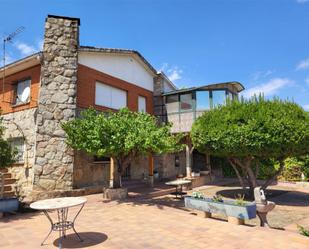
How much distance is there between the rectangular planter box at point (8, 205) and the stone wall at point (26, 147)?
296cm

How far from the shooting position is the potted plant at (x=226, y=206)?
24.9 feet

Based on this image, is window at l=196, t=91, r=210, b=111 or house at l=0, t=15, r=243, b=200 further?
window at l=196, t=91, r=210, b=111

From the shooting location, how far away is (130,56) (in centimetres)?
1841

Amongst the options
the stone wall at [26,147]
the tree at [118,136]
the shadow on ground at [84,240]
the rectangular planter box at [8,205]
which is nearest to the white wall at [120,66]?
the stone wall at [26,147]

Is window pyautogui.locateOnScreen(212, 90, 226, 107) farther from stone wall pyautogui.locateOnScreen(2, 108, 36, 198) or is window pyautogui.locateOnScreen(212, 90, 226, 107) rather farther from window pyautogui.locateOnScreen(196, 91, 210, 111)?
stone wall pyautogui.locateOnScreen(2, 108, 36, 198)

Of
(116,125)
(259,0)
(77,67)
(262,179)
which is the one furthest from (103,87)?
(262,179)

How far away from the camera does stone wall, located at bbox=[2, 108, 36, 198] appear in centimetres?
1292

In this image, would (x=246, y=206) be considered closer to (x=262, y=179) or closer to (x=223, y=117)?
(x=223, y=117)

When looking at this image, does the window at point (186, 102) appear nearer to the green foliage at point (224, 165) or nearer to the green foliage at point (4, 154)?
the green foliage at point (224, 165)

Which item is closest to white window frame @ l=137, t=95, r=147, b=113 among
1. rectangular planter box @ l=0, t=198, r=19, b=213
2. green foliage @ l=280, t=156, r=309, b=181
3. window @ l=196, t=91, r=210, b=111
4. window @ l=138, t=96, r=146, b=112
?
window @ l=138, t=96, r=146, b=112

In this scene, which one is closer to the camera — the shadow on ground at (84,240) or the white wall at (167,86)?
the shadow on ground at (84,240)

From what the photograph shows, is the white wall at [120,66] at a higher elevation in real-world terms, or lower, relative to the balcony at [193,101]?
higher

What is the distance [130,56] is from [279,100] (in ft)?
33.5

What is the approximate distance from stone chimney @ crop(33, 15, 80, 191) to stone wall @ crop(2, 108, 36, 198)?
1.74ft
